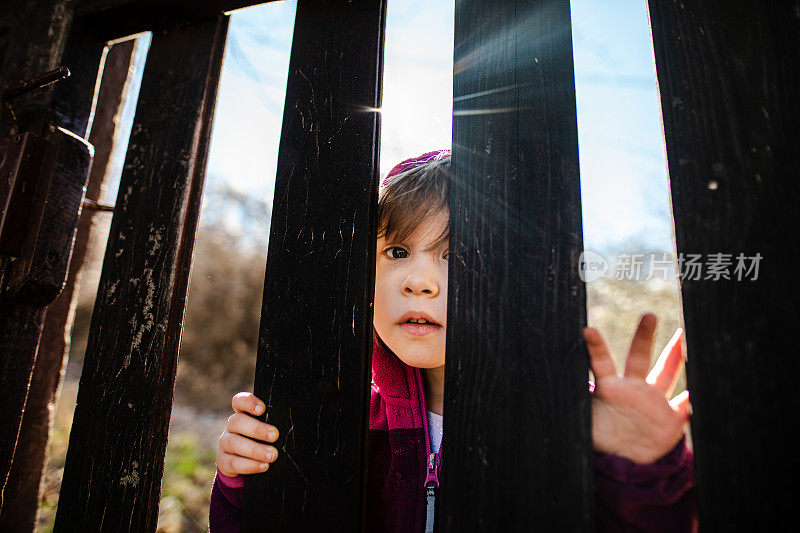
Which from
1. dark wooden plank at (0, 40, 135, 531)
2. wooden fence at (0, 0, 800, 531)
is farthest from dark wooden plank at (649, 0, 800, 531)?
dark wooden plank at (0, 40, 135, 531)

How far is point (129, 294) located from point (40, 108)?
0.63 meters

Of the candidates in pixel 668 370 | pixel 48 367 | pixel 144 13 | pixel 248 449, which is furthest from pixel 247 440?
pixel 144 13

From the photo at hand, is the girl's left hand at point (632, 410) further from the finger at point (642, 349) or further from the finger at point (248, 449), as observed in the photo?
the finger at point (248, 449)

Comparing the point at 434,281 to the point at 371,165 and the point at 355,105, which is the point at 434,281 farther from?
the point at 355,105

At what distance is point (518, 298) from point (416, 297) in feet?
1.51

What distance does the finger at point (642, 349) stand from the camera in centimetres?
78

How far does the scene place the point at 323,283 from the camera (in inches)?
39.5

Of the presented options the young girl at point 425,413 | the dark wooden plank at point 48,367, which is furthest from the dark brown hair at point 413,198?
the dark wooden plank at point 48,367

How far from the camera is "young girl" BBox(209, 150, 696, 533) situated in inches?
32.0

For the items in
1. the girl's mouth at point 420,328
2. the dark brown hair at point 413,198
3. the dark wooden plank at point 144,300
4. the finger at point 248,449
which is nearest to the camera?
the finger at point 248,449

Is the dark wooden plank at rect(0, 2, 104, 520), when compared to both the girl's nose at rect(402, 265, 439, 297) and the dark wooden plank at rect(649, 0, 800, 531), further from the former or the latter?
the dark wooden plank at rect(649, 0, 800, 531)

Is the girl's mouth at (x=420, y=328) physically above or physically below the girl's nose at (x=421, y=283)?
below

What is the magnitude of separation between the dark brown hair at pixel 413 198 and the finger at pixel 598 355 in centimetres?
60

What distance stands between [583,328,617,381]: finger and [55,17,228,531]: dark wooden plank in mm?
958
